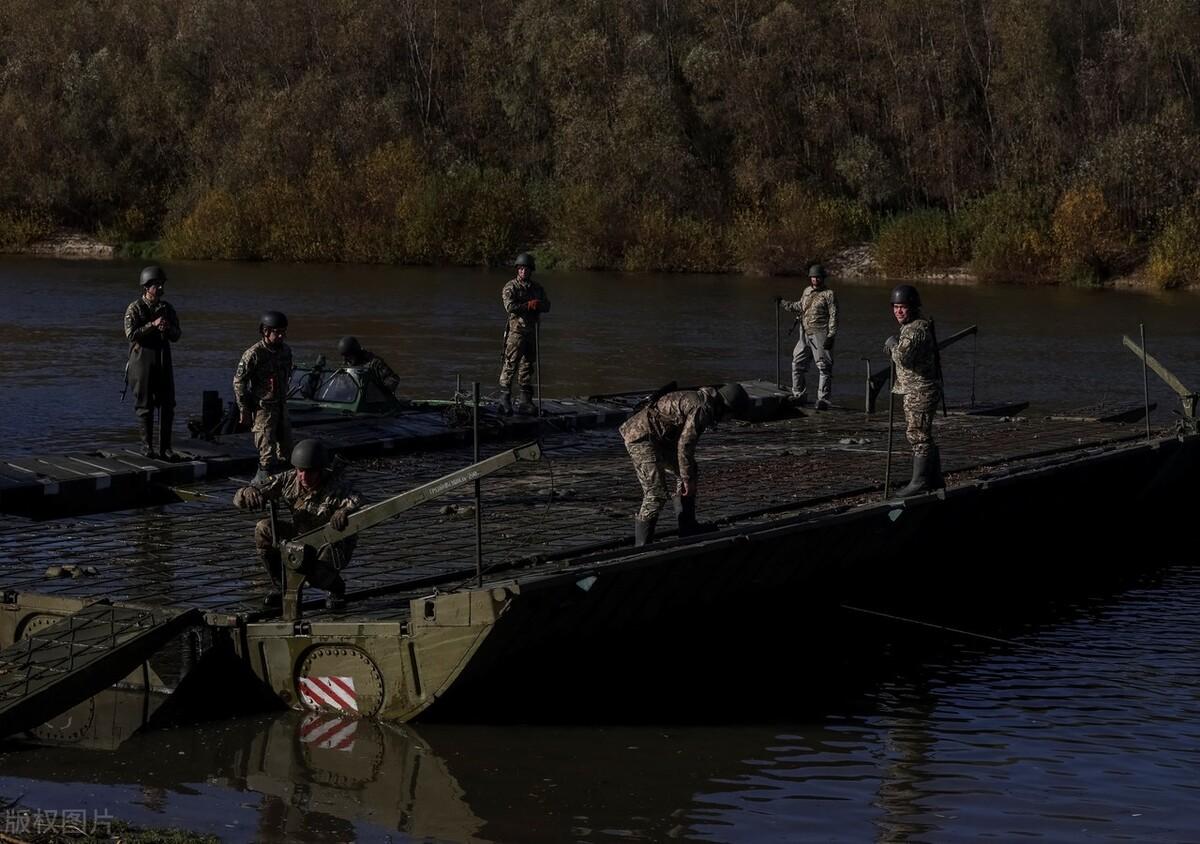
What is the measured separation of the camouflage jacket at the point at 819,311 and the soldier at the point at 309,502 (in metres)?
11.7

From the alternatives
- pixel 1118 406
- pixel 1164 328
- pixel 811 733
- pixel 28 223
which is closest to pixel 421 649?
pixel 811 733

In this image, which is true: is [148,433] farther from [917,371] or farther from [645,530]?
[917,371]

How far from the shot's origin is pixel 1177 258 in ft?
159

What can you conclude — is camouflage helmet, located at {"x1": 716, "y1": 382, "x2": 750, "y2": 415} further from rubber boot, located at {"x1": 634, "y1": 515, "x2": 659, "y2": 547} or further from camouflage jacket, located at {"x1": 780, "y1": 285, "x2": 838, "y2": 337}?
camouflage jacket, located at {"x1": 780, "y1": 285, "x2": 838, "y2": 337}

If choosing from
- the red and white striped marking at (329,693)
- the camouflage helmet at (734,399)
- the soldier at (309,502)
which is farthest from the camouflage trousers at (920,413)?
the red and white striped marking at (329,693)

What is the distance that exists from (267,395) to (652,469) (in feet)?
12.6

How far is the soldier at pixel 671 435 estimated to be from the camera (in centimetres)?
1280

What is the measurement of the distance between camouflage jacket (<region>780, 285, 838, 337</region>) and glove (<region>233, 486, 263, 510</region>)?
12.1 meters

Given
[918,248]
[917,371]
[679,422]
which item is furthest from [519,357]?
[918,248]

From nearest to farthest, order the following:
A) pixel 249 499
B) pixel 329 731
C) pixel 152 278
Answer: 1. pixel 249 499
2. pixel 329 731
3. pixel 152 278

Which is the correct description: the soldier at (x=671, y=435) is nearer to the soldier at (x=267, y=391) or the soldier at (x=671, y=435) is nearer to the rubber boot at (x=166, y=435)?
the soldier at (x=267, y=391)

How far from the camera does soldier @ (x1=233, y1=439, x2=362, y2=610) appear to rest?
1144cm

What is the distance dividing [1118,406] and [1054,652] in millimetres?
11504

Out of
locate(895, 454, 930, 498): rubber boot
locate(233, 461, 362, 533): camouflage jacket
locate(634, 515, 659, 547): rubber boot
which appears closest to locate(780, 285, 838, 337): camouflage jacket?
locate(895, 454, 930, 498): rubber boot
